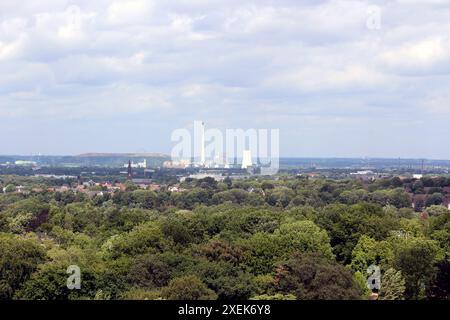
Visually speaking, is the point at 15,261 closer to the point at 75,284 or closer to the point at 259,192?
the point at 75,284

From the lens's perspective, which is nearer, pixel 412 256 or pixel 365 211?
pixel 412 256

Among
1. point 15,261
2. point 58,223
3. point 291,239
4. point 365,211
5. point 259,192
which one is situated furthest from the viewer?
point 259,192

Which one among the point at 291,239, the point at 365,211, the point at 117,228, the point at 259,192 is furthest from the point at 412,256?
the point at 259,192
